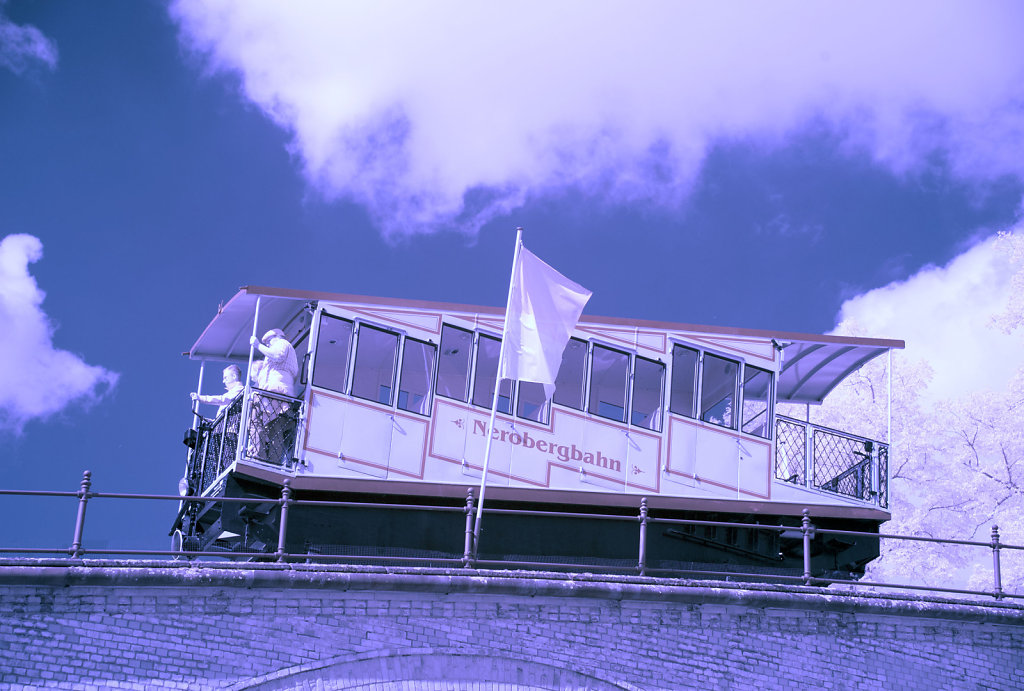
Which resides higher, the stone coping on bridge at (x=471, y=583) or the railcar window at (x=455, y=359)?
the railcar window at (x=455, y=359)

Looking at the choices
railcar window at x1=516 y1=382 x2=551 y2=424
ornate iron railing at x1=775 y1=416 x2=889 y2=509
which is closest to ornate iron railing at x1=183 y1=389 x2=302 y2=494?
railcar window at x1=516 y1=382 x2=551 y2=424

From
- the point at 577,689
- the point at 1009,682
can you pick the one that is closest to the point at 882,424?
the point at 1009,682

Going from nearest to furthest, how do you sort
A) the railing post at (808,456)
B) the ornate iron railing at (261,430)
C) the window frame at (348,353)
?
the ornate iron railing at (261,430)
the window frame at (348,353)
the railing post at (808,456)

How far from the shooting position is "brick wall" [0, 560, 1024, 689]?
52.3ft

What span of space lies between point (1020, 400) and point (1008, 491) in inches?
78.0

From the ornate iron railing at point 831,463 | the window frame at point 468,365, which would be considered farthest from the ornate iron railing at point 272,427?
the ornate iron railing at point 831,463

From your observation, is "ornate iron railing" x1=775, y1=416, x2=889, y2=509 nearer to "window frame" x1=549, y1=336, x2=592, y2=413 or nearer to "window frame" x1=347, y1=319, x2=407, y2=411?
"window frame" x1=549, y1=336, x2=592, y2=413

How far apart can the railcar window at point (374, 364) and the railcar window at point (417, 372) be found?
20 cm

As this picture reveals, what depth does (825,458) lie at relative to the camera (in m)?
22.5

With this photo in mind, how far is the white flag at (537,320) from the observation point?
19469mm

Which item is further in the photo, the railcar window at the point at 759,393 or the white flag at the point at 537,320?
the railcar window at the point at 759,393

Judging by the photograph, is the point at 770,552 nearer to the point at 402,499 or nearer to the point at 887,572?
the point at 402,499

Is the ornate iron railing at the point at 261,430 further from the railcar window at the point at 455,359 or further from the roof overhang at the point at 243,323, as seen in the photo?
the railcar window at the point at 455,359

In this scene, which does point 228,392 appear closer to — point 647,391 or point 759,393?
point 647,391
